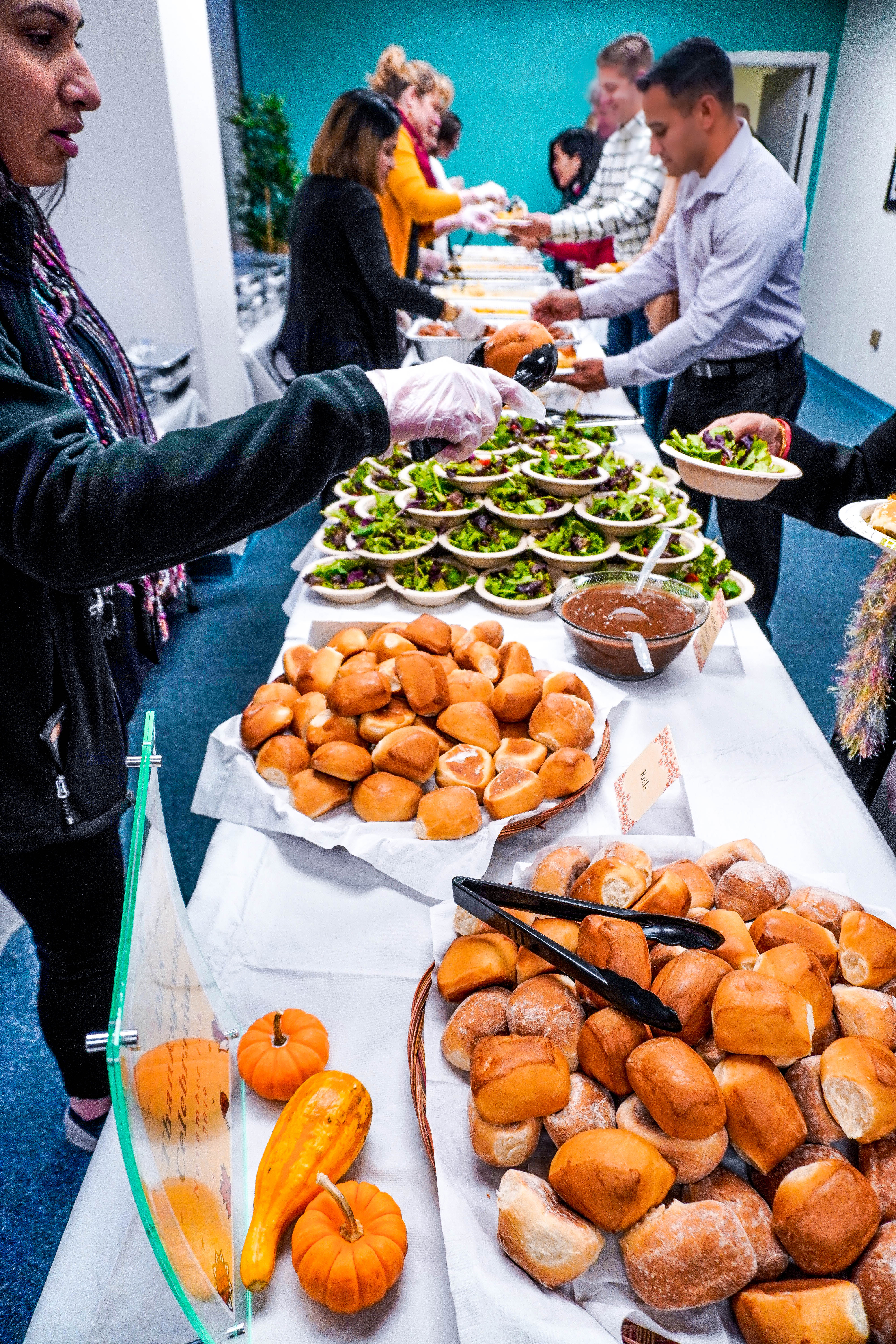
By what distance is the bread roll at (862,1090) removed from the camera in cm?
67

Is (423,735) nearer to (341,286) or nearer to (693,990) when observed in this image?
(693,990)

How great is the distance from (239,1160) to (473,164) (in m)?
10.3

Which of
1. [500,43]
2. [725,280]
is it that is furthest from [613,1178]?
[500,43]

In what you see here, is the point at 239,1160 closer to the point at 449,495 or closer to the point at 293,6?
the point at 449,495

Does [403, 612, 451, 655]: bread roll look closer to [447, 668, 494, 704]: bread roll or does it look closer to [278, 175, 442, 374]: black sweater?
[447, 668, 494, 704]: bread roll

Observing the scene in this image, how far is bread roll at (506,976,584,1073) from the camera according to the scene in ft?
2.45

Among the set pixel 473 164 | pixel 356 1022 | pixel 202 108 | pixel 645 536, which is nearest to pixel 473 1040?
pixel 356 1022

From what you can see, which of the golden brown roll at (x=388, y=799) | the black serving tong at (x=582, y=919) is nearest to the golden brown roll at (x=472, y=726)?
the golden brown roll at (x=388, y=799)

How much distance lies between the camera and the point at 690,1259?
2.00 ft

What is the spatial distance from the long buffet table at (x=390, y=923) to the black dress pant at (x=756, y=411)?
1.05m

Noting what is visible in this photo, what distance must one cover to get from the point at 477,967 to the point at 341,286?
2925 millimetres

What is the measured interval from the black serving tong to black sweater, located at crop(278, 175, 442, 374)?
273 centimetres

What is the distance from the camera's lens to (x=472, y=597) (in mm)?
1882

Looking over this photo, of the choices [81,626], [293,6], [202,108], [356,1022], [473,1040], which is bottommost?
[356,1022]
